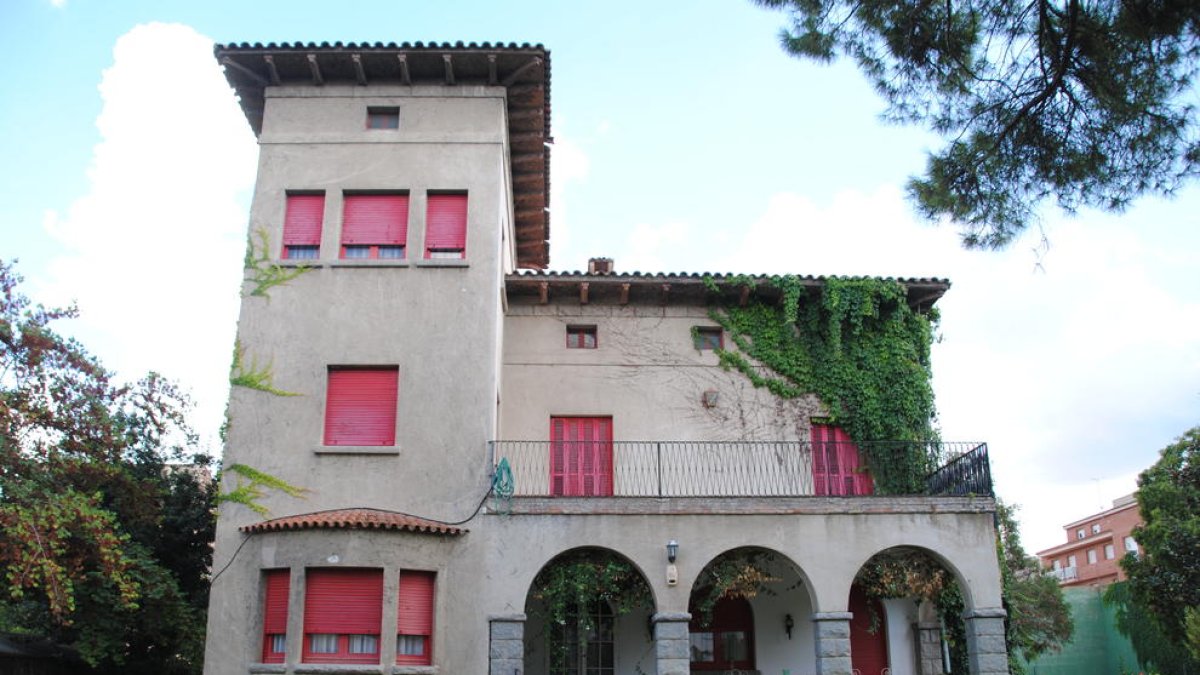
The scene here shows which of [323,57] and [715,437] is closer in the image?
[323,57]

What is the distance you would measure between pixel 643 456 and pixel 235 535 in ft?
23.8

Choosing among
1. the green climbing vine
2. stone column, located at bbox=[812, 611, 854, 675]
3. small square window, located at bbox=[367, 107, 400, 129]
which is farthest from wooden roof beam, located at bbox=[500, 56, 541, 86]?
stone column, located at bbox=[812, 611, 854, 675]

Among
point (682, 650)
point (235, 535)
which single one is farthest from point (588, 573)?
point (235, 535)

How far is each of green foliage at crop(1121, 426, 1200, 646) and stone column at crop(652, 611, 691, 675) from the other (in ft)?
58.9

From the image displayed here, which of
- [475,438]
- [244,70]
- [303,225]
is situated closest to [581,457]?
[475,438]

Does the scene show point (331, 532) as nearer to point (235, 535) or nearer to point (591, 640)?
point (235, 535)

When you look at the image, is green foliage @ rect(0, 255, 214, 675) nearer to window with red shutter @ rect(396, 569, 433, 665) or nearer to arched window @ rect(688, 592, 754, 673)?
window with red shutter @ rect(396, 569, 433, 665)

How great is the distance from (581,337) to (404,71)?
6.03 metres

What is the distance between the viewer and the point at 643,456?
18.5 meters

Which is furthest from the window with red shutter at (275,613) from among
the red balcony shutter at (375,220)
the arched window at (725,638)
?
the arched window at (725,638)

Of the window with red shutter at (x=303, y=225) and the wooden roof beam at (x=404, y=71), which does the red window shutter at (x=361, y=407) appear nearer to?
the window with red shutter at (x=303, y=225)

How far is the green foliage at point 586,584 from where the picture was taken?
15.5 m

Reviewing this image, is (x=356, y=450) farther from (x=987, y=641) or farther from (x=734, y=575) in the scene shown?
(x=987, y=641)

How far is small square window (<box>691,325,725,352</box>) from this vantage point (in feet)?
64.0
